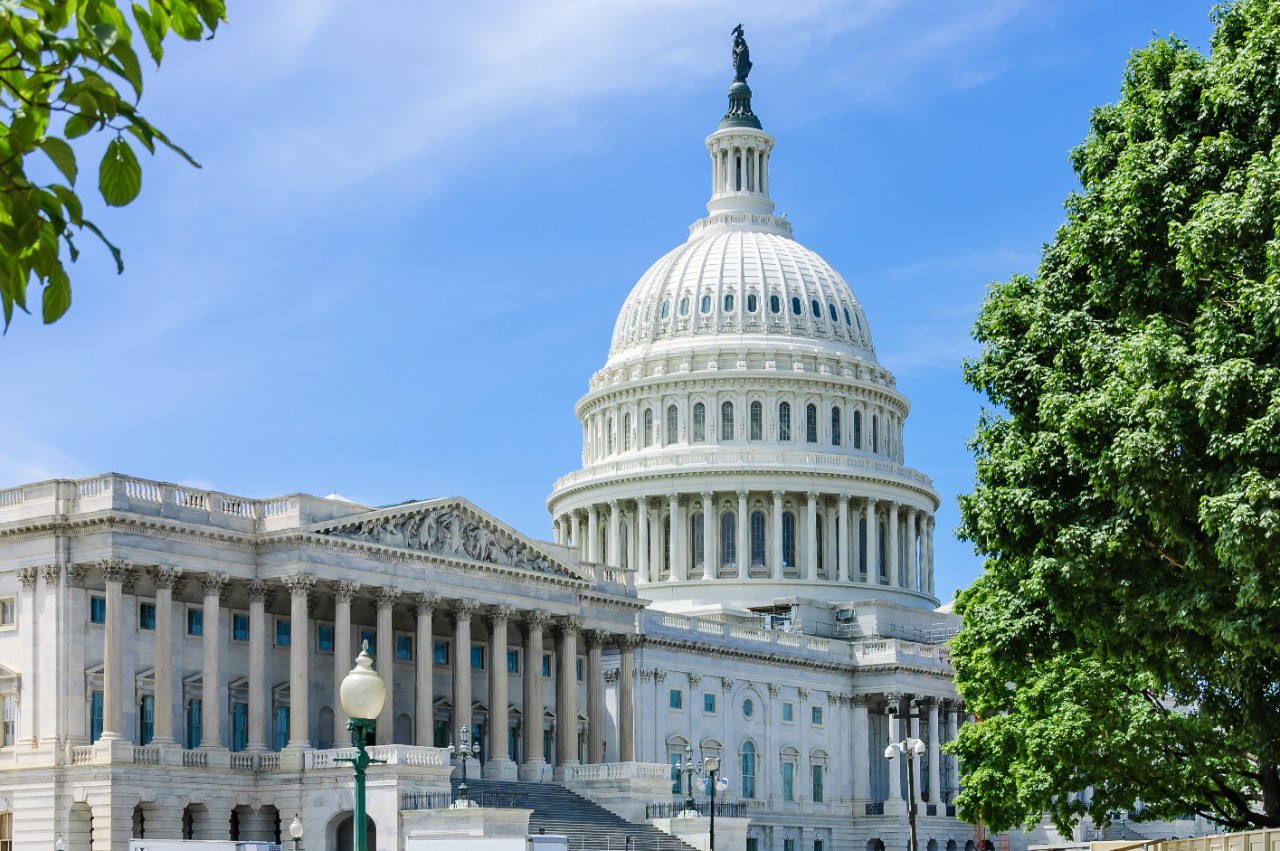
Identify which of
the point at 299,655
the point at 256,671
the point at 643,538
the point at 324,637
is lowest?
the point at 256,671

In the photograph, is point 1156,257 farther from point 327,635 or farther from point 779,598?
point 779,598

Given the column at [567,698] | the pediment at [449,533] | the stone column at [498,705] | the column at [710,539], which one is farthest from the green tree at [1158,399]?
the column at [710,539]

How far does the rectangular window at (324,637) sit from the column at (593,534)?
185 ft

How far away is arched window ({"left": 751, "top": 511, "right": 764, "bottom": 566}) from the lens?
137250mm

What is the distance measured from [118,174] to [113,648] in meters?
67.1

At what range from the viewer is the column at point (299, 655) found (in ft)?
260

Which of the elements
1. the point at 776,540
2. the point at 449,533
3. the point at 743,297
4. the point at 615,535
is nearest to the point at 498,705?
the point at 449,533

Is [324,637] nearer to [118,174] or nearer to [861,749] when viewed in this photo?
[861,749]

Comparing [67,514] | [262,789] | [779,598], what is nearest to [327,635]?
[262,789]

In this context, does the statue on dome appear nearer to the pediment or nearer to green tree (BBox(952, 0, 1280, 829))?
the pediment

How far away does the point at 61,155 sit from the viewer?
9.70 m

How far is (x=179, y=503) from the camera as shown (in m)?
78.0

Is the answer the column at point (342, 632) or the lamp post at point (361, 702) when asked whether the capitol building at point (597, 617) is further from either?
the lamp post at point (361, 702)

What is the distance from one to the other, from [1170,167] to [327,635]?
183 ft
